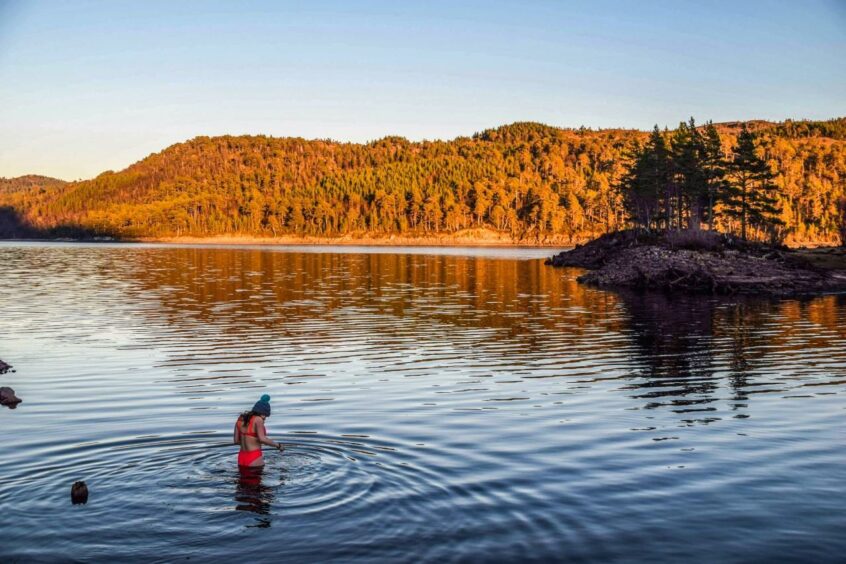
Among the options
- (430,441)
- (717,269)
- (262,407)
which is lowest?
(430,441)

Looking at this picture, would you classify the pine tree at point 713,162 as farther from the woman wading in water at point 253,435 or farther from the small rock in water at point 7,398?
the woman wading in water at point 253,435

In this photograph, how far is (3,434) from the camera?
18.7m

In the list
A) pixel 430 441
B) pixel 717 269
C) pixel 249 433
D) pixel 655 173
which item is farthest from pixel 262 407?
pixel 655 173

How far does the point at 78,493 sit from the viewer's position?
13414 mm

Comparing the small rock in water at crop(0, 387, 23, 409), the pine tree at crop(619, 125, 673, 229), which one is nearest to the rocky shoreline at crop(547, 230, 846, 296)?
the pine tree at crop(619, 125, 673, 229)

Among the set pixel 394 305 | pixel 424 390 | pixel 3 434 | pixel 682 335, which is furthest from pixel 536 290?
pixel 3 434

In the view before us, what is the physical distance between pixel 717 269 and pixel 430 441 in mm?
56918

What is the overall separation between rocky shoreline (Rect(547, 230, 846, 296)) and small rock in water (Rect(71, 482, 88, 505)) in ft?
193

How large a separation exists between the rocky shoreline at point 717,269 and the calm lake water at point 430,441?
24.2 meters

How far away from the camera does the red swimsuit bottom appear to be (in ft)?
49.8

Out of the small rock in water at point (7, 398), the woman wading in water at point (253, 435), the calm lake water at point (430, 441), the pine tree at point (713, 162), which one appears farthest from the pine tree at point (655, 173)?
the woman wading in water at point (253, 435)

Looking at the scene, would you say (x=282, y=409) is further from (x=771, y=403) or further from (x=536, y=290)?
(x=536, y=290)

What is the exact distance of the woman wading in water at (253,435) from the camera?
15.1m

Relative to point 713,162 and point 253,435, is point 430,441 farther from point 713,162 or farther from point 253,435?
point 713,162
